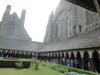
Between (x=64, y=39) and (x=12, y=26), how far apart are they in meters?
22.4

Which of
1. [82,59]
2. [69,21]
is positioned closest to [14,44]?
[69,21]

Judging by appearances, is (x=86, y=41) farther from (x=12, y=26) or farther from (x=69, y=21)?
(x=12, y=26)

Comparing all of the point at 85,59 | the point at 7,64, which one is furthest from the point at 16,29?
the point at 85,59

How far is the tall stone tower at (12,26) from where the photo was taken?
3885cm

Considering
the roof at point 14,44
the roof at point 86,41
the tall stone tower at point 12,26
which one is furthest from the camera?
the tall stone tower at point 12,26

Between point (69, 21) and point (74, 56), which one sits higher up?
point (69, 21)

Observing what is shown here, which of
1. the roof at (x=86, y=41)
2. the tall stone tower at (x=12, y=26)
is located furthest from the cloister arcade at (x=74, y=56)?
the tall stone tower at (x=12, y=26)

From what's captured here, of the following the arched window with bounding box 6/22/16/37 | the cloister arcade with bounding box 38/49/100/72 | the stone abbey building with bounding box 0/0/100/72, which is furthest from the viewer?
the arched window with bounding box 6/22/16/37

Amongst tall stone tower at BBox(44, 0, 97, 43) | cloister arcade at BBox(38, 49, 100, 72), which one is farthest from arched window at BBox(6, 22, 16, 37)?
cloister arcade at BBox(38, 49, 100, 72)

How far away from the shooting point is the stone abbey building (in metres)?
14.9

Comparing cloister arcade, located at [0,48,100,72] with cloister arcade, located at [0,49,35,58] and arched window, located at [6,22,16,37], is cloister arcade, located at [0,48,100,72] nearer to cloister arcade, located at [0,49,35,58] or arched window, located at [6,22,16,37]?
cloister arcade, located at [0,49,35,58]

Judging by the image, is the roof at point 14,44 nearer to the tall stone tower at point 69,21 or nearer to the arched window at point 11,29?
the arched window at point 11,29

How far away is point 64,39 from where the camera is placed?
1042 inches

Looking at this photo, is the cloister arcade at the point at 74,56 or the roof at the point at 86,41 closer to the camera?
the roof at the point at 86,41
